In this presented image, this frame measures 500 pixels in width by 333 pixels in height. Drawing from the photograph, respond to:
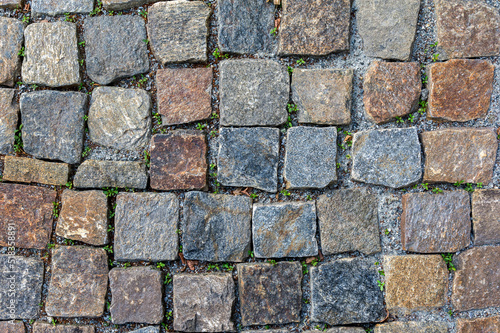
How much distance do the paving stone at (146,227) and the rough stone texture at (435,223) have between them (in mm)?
1457

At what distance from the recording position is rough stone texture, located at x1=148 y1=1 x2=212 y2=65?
215 centimetres

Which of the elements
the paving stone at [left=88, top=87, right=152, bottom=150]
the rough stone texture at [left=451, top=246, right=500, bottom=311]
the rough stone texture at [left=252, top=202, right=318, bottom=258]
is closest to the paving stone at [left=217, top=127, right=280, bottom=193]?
the rough stone texture at [left=252, top=202, right=318, bottom=258]

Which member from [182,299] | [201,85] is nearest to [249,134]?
[201,85]

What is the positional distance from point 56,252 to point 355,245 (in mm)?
1887

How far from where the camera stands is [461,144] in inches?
82.7

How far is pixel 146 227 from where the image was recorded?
2164 mm

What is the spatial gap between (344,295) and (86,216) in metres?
1.68

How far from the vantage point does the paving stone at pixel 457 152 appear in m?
2.10

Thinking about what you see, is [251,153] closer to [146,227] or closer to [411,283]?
[146,227]

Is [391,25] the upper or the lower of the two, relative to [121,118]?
upper

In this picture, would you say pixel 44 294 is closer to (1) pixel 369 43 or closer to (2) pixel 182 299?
(2) pixel 182 299

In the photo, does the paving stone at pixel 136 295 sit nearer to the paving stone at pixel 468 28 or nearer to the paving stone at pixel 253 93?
the paving stone at pixel 253 93

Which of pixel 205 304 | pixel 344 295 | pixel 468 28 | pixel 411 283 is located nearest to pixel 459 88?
pixel 468 28

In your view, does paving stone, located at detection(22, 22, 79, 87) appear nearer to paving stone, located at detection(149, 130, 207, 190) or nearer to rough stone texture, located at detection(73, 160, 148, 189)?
rough stone texture, located at detection(73, 160, 148, 189)
